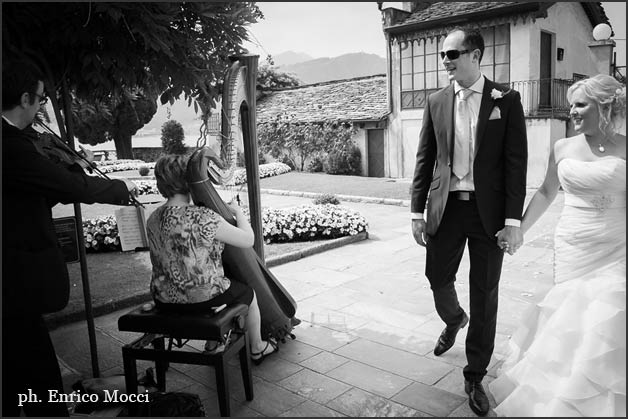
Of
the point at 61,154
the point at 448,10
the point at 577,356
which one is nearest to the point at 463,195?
the point at 577,356

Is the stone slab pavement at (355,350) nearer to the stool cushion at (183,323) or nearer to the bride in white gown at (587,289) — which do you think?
the bride in white gown at (587,289)

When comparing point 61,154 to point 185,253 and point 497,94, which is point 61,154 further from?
point 497,94

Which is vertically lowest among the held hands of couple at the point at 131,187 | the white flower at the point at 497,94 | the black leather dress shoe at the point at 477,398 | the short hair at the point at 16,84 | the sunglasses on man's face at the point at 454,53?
the black leather dress shoe at the point at 477,398

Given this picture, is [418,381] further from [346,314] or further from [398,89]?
[398,89]

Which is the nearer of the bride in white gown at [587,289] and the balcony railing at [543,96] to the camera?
the bride in white gown at [587,289]

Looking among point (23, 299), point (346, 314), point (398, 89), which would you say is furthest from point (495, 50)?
point (23, 299)

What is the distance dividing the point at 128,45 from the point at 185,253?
5.64ft

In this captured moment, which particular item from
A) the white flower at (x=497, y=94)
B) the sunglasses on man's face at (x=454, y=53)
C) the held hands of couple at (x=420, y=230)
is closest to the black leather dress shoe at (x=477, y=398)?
the held hands of couple at (x=420, y=230)

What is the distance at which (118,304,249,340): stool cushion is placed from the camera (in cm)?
321

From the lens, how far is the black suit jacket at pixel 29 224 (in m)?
2.75

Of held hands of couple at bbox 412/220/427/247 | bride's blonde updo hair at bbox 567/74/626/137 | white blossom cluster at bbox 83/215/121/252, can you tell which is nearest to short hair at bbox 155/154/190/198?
held hands of couple at bbox 412/220/427/247

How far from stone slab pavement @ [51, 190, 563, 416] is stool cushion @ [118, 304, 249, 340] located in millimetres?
613

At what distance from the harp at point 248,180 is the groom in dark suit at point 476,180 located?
4.34ft

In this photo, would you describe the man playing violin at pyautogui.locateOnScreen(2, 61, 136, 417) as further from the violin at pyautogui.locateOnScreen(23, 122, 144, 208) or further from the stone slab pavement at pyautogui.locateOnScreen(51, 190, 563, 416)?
the stone slab pavement at pyautogui.locateOnScreen(51, 190, 563, 416)
